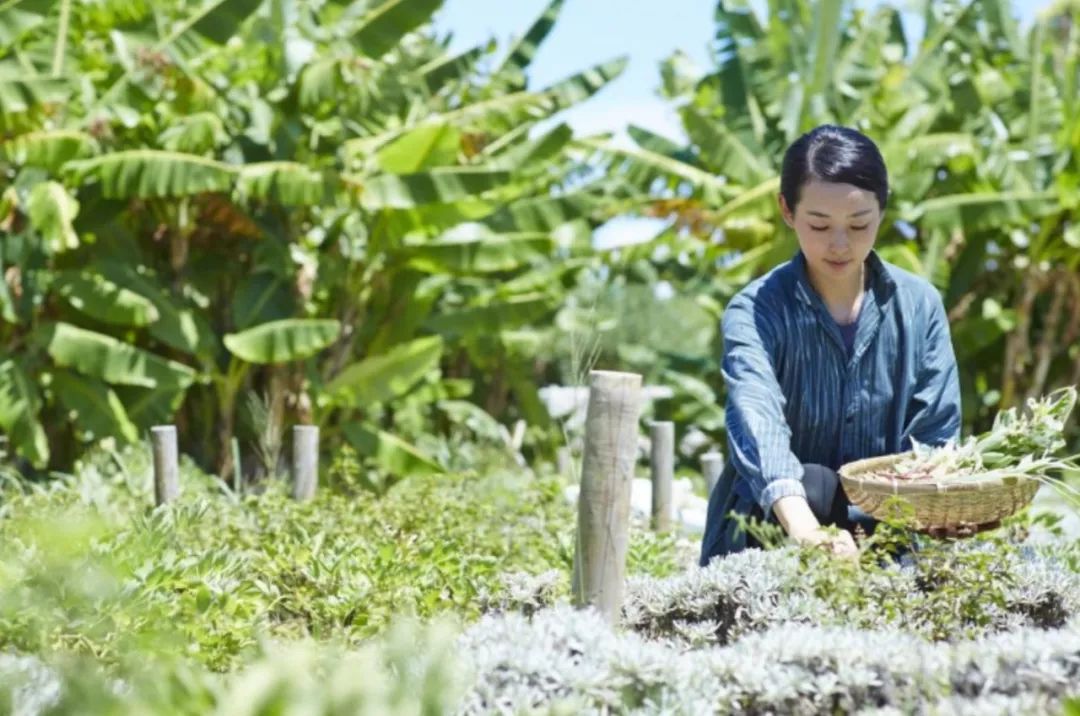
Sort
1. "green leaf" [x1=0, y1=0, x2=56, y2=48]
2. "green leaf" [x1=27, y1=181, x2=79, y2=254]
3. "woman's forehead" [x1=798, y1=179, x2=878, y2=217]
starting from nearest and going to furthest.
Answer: "woman's forehead" [x1=798, y1=179, x2=878, y2=217] < "green leaf" [x1=0, y1=0, x2=56, y2=48] < "green leaf" [x1=27, y1=181, x2=79, y2=254]

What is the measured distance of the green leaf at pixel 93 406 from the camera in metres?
10.6

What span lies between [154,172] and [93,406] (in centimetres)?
174

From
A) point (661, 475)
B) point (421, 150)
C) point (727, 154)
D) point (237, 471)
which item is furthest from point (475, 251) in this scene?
point (661, 475)

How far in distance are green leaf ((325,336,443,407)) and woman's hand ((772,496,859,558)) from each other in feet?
25.0

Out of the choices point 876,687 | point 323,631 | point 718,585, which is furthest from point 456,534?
point 876,687

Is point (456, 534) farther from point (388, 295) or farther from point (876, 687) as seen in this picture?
point (388, 295)

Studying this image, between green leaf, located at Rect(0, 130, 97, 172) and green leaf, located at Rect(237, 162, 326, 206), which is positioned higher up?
green leaf, located at Rect(0, 130, 97, 172)

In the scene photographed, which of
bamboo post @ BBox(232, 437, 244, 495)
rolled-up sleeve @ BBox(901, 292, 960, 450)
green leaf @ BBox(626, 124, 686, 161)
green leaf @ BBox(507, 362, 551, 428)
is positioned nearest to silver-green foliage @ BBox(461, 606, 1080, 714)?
rolled-up sleeve @ BBox(901, 292, 960, 450)

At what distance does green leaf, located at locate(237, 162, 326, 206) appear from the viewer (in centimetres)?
1016

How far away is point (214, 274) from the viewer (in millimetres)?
11750

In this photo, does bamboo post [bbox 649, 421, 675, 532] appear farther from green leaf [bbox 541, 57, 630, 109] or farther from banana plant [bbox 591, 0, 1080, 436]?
green leaf [bbox 541, 57, 630, 109]

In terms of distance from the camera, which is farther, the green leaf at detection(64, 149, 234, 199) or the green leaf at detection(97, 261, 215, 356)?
the green leaf at detection(97, 261, 215, 356)

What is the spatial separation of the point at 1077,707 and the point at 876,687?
2.05ft

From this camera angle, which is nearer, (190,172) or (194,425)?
(190,172)
